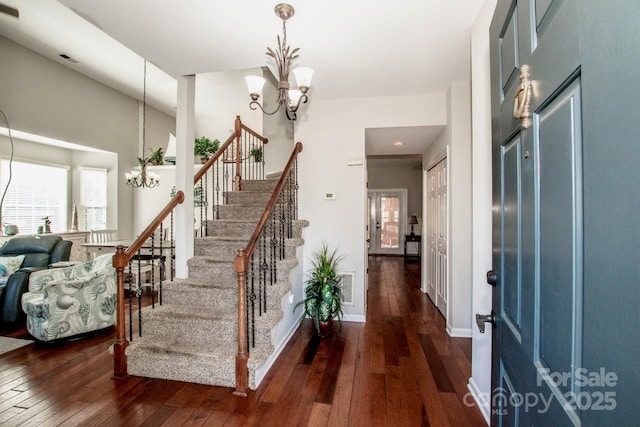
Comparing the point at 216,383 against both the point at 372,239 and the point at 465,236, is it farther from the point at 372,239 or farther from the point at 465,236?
the point at 372,239

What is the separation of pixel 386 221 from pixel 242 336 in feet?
26.8

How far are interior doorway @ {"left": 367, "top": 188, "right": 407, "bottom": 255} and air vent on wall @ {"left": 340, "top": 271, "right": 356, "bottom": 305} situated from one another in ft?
19.8

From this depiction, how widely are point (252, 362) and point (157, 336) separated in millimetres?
1000

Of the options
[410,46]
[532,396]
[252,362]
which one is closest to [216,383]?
[252,362]

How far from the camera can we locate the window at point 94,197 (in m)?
6.19

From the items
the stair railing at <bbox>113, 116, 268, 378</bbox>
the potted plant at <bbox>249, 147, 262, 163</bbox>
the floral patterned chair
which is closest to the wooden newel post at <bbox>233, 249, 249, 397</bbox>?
the stair railing at <bbox>113, 116, 268, 378</bbox>

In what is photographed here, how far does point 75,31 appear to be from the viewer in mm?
4277

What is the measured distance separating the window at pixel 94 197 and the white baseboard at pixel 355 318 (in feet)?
18.9

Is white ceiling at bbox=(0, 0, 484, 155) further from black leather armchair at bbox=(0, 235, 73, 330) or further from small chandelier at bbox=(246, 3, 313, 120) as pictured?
black leather armchair at bbox=(0, 235, 73, 330)

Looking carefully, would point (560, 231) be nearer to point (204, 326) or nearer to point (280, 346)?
point (204, 326)

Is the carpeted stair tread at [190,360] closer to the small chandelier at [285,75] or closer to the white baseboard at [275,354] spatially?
the white baseboard at [275,354]

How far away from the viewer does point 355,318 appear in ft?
12.3

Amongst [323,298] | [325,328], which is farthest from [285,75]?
[325,328]

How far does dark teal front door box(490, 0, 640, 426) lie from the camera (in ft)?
1.38
